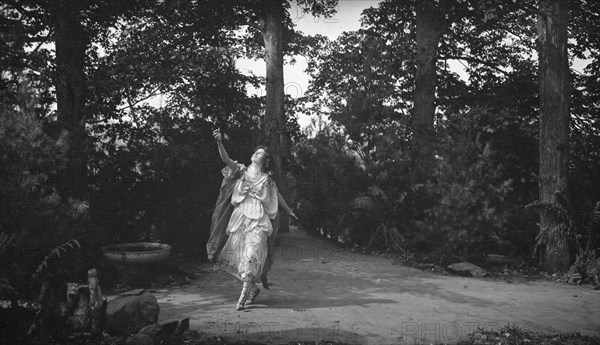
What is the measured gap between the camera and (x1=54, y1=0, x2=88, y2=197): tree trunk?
843 centimetres

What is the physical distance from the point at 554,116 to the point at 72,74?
1049 cm

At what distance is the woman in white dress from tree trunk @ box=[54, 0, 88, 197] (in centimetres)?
304

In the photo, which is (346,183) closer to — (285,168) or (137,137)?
(285,168)

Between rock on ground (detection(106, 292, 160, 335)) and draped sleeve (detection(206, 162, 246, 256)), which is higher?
draped sleeve (detection(206, 162, 246, 256))

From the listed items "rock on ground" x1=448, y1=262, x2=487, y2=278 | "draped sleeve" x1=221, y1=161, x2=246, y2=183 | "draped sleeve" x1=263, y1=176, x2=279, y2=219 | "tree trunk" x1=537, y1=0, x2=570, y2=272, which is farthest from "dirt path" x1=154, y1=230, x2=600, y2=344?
"draped sleeve" x1=221, y1=161, x2=246, y2=183

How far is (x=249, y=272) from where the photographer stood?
6547 millimetres

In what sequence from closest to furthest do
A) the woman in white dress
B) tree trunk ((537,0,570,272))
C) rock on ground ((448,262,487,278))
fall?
the woman in white dress, rock on ground ((448,262,487,278)), tree trunk ((537,0,570,272))

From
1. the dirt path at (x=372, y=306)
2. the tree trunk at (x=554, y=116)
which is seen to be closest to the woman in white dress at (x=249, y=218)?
the dirt path at (x=372, y=306)

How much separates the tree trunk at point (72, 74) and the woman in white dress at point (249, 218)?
9.96 ft

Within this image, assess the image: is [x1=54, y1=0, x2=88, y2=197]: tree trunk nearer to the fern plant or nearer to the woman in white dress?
the woman in white dress

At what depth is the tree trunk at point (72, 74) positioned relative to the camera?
332 inches

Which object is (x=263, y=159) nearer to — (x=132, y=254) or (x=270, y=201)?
(x=270, y=201)

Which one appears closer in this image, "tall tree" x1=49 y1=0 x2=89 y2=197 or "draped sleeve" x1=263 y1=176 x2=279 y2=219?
"draped sleeve" x1=263 y1=176 x2=279 y2=219

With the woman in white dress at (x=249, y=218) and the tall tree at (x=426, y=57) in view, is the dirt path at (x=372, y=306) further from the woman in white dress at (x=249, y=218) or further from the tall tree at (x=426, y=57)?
the tall tree at (x=426, y=57)
